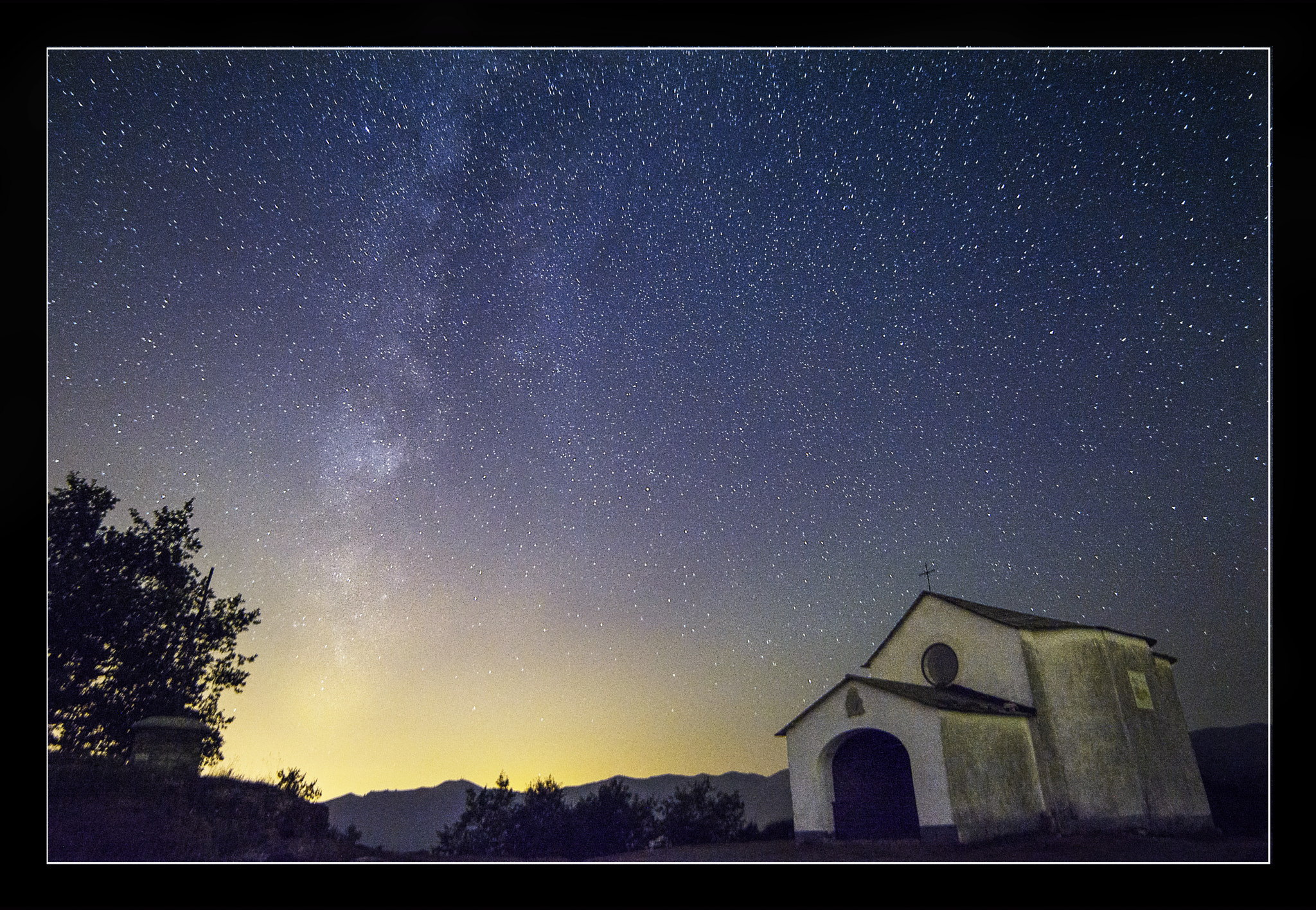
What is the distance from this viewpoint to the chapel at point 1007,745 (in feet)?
42.7

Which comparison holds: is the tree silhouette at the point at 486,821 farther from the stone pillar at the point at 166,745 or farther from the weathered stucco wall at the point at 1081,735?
the weathered stucco wall at the point at 1081,735

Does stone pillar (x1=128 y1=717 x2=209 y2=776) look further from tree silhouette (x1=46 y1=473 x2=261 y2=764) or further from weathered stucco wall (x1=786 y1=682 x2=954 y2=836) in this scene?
weathered stucco wall (x1=786 y1=682 x2=954 y2=836)

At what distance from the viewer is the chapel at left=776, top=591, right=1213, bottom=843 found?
1301cm

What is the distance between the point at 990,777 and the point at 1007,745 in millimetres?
891

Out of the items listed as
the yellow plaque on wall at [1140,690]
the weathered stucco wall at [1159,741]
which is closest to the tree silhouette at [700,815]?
the weathered stucco wall at [1159,741]

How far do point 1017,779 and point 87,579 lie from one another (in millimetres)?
17940

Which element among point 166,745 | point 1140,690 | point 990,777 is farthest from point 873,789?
point 166,745

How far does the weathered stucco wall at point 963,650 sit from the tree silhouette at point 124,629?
1392 centimetres

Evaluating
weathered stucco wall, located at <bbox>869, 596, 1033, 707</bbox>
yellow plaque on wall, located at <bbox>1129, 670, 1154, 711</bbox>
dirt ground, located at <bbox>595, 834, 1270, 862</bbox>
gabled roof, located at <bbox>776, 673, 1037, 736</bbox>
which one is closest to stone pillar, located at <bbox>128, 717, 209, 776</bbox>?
dirt ground, located at <bbox>595, 834, 1270, 862</bbox>

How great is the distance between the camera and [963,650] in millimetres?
16531
